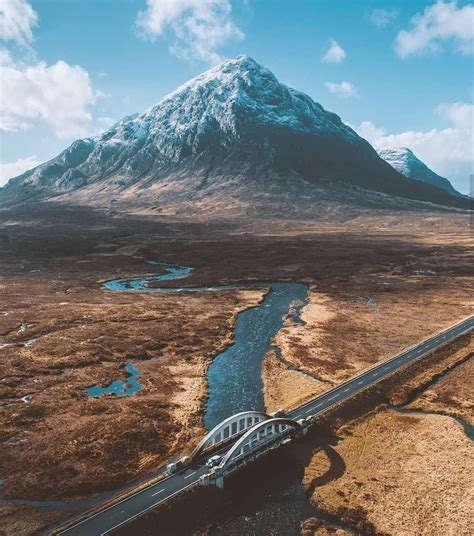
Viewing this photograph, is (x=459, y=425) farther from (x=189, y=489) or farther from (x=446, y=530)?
(x=189, y=489)

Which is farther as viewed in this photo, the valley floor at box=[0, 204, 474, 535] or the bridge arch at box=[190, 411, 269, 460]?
the bridge arch at box=[190, 411, 269, 460]

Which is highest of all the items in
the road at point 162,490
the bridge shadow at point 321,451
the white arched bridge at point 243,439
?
the white arched bridge at point 243,439

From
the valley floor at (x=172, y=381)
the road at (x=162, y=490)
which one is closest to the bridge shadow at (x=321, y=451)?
the valley floor at (x=172, y=381)

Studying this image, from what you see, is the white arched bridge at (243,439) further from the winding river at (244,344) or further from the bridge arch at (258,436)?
the winding river at (244,344)

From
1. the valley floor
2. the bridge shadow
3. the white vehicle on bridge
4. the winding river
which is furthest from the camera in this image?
the winding river

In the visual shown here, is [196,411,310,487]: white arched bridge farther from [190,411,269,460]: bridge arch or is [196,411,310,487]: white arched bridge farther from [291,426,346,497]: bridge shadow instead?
[291,426,346,497]: bridge shadow

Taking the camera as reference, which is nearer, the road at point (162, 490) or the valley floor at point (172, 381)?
the road at point (162, 490)

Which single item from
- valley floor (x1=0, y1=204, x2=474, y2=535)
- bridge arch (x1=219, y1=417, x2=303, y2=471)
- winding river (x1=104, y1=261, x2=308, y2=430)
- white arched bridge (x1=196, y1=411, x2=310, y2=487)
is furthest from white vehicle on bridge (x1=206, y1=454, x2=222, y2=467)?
winding river (x1=104, y1=261, x2=308, y2=430)
